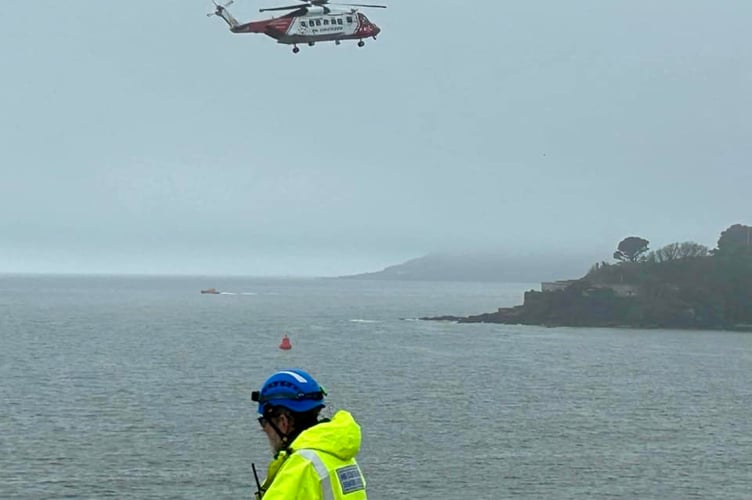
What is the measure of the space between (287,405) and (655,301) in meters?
135

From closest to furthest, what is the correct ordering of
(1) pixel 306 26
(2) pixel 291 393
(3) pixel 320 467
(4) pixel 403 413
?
(3) pixel 320 467 < (2) pixel 291 393 < (1) pixel 306 26 < (4) pixel 403 413

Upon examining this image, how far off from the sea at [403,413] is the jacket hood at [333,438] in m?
7.83

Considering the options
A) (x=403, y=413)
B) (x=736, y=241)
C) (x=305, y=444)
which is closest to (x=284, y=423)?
(x=305, y=444)

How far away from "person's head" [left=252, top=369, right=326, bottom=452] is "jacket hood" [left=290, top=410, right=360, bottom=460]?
0.45 ft

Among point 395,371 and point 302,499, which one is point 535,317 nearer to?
point 395,371

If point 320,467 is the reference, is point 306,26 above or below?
above

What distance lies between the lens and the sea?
3497 centimetres

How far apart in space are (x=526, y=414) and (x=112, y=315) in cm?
9333

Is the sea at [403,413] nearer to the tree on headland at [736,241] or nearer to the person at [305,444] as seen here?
the person at [305,444]

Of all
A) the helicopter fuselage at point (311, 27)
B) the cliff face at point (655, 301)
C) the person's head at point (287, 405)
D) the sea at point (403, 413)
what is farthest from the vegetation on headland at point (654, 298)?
the person's head at point (287, 405)

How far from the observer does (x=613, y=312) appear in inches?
5325

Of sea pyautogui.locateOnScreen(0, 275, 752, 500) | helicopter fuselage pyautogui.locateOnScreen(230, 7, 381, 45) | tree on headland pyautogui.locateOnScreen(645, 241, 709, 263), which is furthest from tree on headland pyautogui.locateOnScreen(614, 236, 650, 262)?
helicopter fuselage pyautogui.locateOnScreen(230, 7, 381, 45)

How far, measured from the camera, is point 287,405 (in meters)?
4.16

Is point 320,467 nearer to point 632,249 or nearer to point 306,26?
point 306,26
